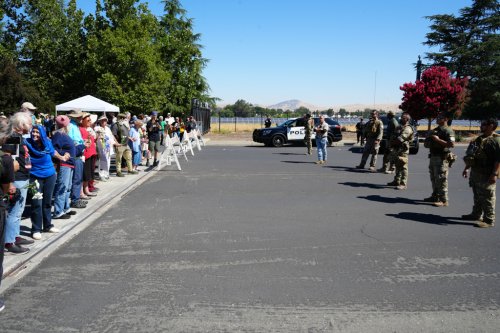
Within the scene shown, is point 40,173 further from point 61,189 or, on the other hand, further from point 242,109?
point 242,109

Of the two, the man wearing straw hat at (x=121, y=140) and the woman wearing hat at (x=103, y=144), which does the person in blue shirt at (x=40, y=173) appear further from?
the man wearing straw hat at (x=121, y=140)

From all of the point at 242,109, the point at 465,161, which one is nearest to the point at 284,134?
the point at 465,161

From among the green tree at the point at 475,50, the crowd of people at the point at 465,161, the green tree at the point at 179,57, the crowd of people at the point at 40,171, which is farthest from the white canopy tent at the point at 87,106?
the green tree at the point at 475,50

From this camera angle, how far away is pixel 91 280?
489cm

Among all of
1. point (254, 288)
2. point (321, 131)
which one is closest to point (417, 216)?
point (254, 288)

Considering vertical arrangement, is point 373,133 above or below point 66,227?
above

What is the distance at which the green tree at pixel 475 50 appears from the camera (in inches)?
1854

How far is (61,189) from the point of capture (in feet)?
24.2

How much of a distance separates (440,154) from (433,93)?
30.0 m

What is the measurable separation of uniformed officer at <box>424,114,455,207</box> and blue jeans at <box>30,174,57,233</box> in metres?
6.82

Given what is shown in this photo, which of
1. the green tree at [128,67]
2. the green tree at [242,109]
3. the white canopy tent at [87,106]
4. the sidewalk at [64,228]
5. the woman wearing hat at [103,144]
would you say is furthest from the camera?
the green tree at [242,109]

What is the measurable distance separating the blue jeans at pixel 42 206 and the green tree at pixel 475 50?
4879 cm

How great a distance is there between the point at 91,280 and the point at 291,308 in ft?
7.13

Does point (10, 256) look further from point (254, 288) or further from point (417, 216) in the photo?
point (417, 216)
